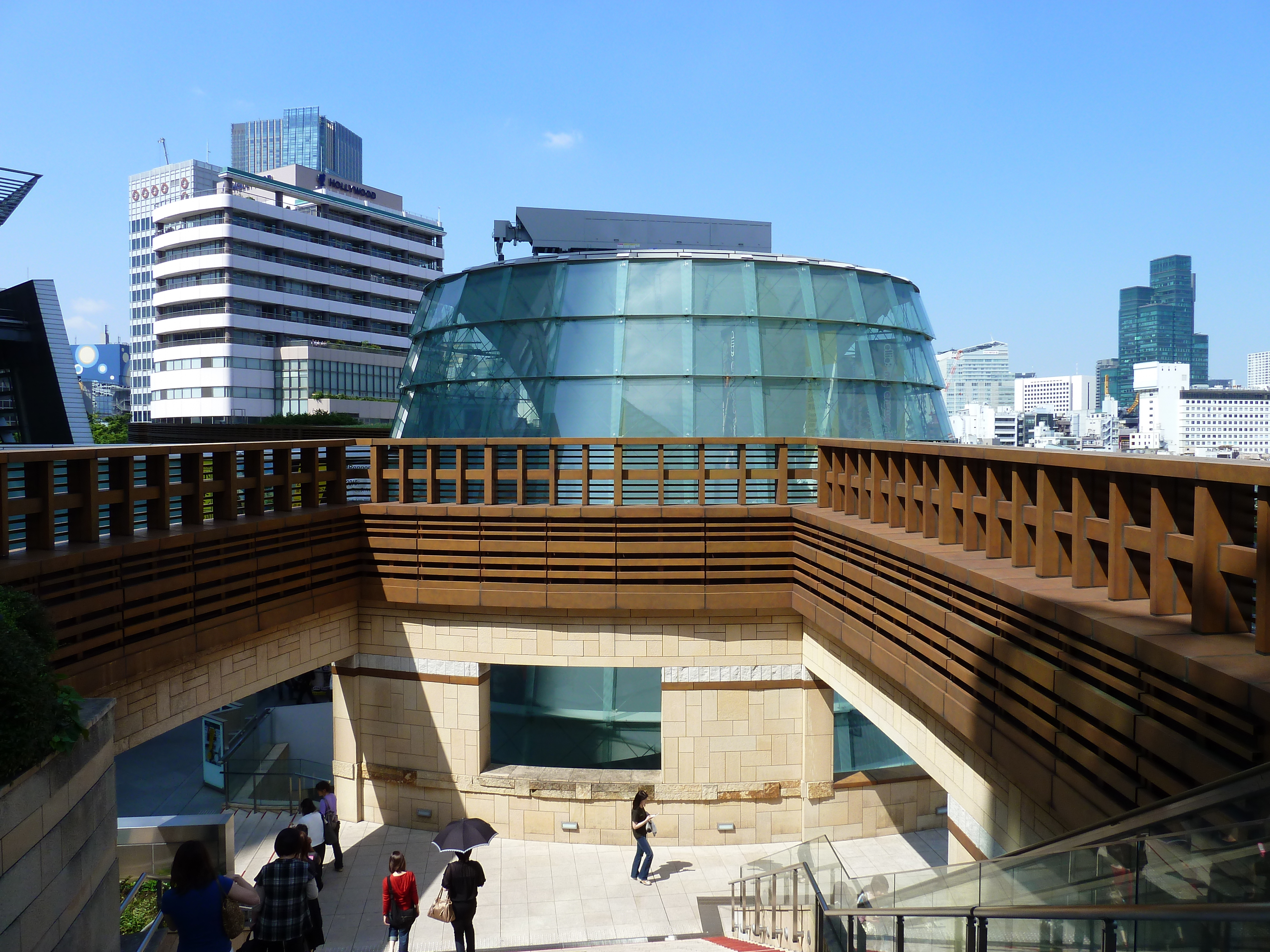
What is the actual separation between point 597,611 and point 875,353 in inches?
307

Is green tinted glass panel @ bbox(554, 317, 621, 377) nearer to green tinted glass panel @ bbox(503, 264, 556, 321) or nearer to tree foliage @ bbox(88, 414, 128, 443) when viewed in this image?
green tinted glass panel @ bbox(503, 264, 556, 321)

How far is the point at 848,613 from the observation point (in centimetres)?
990

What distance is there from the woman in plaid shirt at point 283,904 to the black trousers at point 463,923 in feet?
8.03

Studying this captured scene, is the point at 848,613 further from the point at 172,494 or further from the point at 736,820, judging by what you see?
the point at 172,494

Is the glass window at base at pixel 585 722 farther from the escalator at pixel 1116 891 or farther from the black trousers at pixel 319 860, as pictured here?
the escalator at pixel 1116 891

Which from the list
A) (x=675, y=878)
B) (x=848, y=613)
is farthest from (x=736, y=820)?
(x=848, y=613)

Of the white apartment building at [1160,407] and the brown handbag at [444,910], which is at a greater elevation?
the white apartment building at [1160,407]

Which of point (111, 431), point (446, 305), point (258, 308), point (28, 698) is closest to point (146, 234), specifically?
point (258, 308)

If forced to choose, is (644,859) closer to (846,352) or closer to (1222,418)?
(846,352)

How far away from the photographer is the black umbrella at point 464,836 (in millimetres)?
9672

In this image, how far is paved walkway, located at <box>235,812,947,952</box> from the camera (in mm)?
10430

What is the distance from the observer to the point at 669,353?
15367mm

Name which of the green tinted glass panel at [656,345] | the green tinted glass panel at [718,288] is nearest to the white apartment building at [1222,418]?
the green tinted glass panel at [718,288]

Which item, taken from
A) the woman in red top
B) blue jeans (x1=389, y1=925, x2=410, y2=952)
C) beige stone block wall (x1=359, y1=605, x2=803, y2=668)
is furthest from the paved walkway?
beige stone block wall (x1=359, y1=605, x2=803, y2=668)
